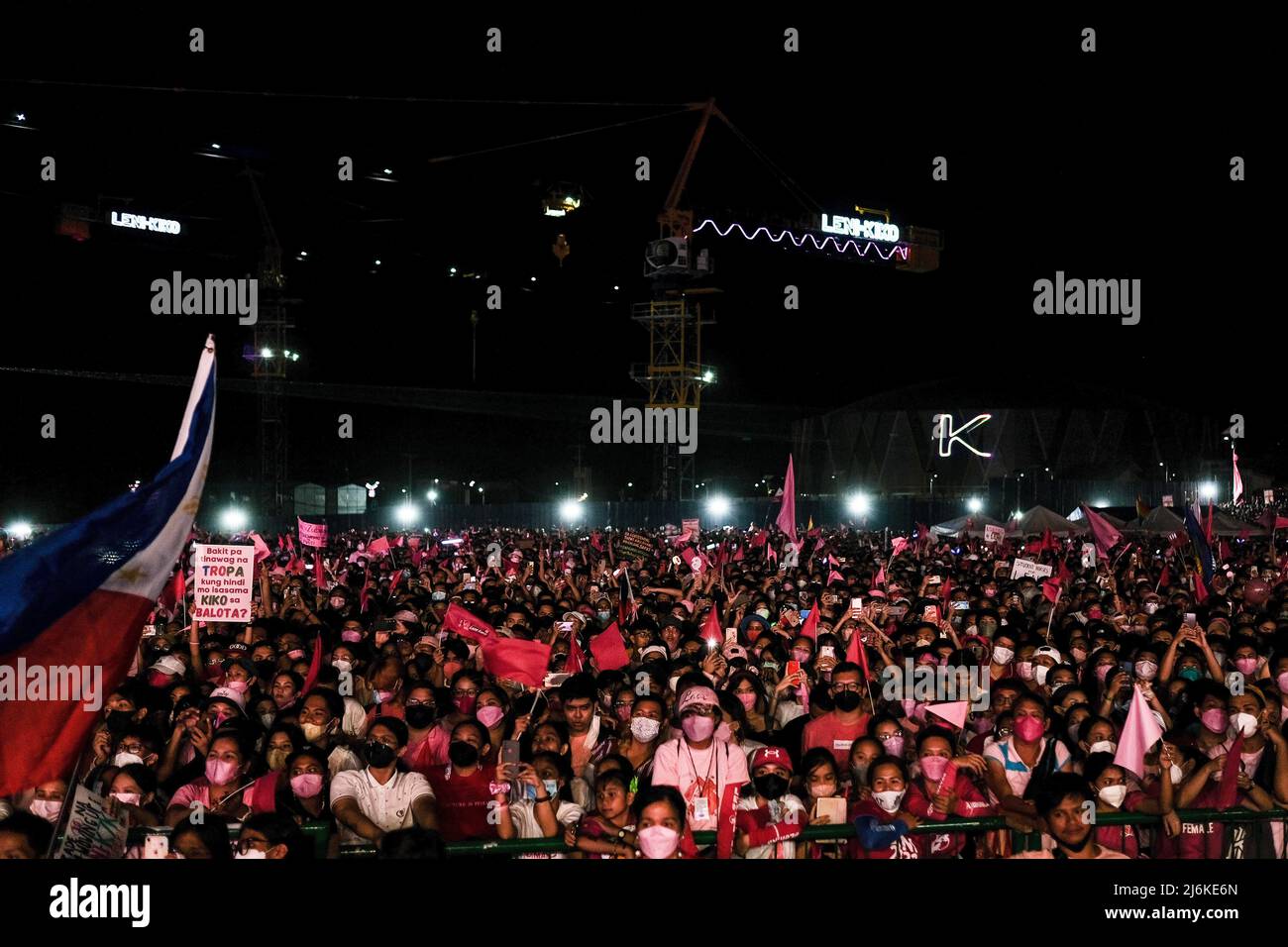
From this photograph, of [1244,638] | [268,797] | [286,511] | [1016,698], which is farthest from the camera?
[286,511]

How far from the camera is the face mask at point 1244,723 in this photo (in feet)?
22.8

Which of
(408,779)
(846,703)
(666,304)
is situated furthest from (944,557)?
(666,304)

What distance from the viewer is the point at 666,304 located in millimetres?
49500

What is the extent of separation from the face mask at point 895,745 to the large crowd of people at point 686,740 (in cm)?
1

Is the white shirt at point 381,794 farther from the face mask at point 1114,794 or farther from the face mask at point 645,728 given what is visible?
the face mask at point 1114,794

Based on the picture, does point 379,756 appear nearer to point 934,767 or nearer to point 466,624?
point 934,767

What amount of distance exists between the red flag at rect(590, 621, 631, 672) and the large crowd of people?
1.3 inches

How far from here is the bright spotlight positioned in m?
36.4

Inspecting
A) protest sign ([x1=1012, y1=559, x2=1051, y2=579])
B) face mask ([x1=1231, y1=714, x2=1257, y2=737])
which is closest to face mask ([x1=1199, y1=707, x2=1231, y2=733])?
face mask ([x1=1231, y1=714, x2=1257, y2=737])

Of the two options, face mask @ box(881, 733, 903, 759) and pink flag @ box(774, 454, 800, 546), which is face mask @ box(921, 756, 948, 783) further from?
pink flag @ box(774, 454, 800, 546)

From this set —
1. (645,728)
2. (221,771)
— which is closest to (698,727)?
(645,728)

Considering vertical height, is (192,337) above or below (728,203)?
below
